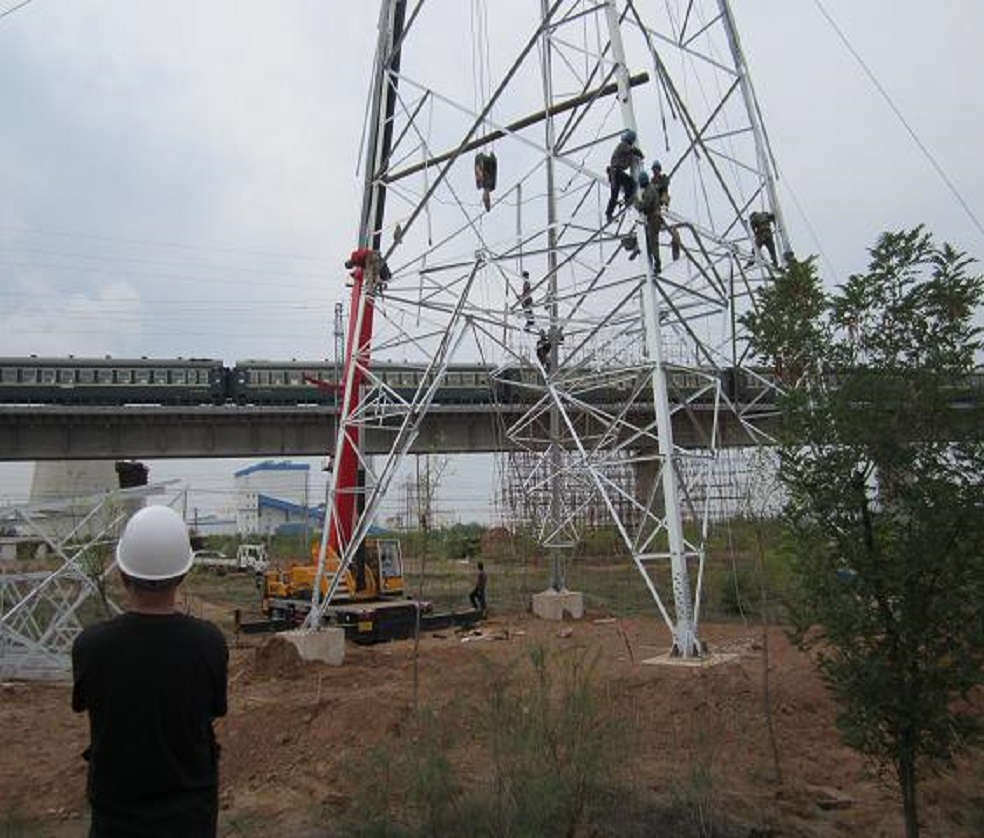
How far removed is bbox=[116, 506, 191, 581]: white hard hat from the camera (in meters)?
3.25

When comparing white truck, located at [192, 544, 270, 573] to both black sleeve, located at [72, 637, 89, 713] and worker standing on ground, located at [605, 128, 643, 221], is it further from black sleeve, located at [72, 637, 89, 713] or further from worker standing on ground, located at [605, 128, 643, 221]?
black sleeve, located at [72, 637, 89, 713]

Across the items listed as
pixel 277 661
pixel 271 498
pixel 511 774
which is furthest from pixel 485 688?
pixel 271 498

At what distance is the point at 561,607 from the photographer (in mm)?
20656

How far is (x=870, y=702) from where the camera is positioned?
5.84 meters

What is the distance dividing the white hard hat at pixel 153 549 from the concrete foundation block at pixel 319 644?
1218 cm

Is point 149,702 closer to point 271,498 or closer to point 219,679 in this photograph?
point 219,679

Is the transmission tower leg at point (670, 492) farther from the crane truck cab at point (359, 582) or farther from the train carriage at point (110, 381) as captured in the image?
the train carriage at point (110, 381)

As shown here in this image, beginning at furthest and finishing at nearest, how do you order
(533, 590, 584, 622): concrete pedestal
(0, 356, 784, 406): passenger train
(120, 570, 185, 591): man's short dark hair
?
(0, 356, 784, 406): passenger train → (533, 590, 584, 622): concrete pedestal → (120, 570, 185, 591): man's short dark hair

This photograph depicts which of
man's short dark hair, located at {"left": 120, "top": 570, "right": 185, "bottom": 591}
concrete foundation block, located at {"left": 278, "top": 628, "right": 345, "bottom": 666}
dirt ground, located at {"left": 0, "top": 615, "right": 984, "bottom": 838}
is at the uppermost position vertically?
man's short dark hair, located at {"left": 120, "top": 570, "right": 185, "bottom": 591}

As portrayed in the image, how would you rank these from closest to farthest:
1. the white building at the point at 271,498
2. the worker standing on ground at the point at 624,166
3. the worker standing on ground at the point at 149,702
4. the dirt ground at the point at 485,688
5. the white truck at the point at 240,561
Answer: the worker standing on ground at the point at 149,702, the dirt ground at the point at 485,688, the worker standing on ground at the point at 624,166, the white truck at the point at 240,561, the white building at the point at 271,498

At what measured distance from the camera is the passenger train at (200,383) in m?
37.3

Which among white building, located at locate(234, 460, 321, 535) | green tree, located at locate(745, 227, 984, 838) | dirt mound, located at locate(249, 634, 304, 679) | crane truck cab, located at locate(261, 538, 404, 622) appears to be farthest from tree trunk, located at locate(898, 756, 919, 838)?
white building, located at locate(234, 460, 321, 535)

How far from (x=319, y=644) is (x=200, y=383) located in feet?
87.9

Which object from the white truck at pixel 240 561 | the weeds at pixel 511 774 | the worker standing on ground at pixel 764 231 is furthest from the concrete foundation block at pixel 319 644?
the white truck at pixel 240 561
